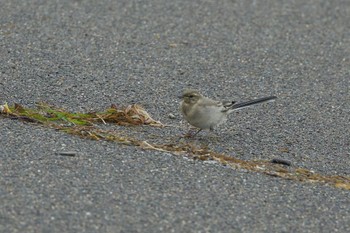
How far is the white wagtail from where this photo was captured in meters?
8.80

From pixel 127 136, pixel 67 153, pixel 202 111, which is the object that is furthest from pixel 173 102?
pixel 67 153

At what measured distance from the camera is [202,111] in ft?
28.9

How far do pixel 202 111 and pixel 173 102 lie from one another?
3.47 ft

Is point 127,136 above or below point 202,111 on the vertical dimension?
below

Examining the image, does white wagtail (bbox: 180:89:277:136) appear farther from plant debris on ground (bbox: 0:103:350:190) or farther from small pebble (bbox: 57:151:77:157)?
small pebble (bbox: 57:151:77:157)

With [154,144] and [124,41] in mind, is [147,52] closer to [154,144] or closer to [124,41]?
[124,41]

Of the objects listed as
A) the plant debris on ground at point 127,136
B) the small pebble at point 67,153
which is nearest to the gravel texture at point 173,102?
the small pebble at point 67,153

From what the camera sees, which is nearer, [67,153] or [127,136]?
[67,153]

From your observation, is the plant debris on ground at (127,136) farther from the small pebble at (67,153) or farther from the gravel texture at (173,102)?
the small pebble at (67,153)

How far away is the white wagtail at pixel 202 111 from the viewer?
8.80m

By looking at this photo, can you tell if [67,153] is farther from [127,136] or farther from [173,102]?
[173,102]

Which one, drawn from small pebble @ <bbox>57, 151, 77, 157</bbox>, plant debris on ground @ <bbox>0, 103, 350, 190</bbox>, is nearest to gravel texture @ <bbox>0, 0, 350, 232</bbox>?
small pebble @ <bbox>57, 151, 77, 157</bbox>

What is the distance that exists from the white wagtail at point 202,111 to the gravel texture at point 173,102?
18 centimetres

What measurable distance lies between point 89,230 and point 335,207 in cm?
205
